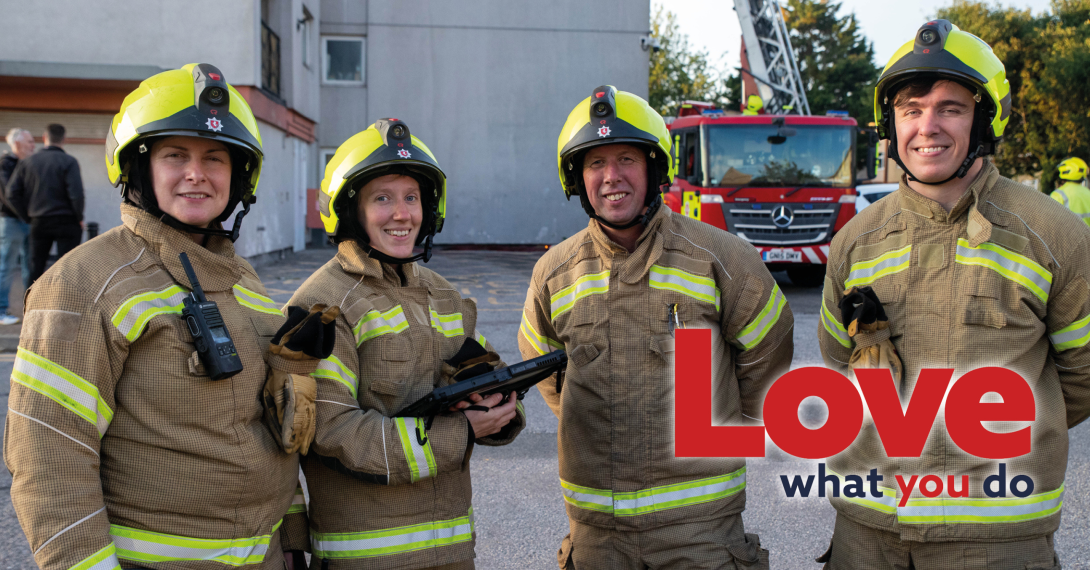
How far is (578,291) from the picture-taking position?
2.72 meters

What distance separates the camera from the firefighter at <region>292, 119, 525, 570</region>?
7.29ft

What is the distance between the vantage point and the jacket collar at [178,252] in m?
2.01

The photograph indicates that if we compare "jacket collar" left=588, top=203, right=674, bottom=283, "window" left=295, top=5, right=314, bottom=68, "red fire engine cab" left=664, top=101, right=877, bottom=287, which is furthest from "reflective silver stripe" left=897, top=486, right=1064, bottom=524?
"window" left=295, top=5, right=314, bottom=68

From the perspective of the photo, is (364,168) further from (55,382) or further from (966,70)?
(966,70)

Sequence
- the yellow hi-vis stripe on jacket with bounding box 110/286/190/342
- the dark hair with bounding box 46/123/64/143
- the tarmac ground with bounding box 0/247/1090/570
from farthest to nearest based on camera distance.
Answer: the dark hair with bounding box 46/123/64/143, the tarmac ground with bounding box 0/247/1090/570, the yellow hi-vis stripe on jacket with bounding box 110/286/190/342

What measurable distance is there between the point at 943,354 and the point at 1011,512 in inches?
19.0

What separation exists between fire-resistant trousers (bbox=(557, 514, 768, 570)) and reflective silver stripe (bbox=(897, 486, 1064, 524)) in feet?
1.68

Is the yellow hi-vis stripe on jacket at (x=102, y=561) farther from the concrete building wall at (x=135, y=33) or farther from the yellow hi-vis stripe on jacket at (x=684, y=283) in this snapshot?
the concrete building wall at (x=135, y=33)

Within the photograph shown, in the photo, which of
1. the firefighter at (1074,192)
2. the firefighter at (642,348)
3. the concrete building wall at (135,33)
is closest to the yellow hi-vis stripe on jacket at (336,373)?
the firefighter at (642,348)

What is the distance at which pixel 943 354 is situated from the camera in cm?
231

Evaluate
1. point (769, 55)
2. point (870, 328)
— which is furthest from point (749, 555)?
point (769, 55)

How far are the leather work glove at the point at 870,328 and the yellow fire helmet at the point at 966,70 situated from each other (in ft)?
1.45

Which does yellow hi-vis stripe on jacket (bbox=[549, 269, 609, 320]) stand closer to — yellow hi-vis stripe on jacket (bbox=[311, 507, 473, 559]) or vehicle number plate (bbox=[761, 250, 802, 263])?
yellow hi-vis stripe on jacket (bbox=[311, 507, 473, 559])

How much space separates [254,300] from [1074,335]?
2.34 meters
